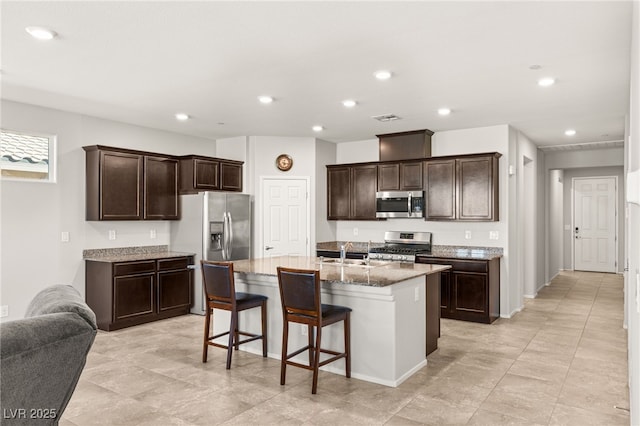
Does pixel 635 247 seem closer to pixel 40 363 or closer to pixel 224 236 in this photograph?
pixel 40 363

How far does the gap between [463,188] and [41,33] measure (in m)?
5.18

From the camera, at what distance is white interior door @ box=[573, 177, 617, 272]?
1029 centimetres

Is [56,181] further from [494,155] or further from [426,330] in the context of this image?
[494,155]

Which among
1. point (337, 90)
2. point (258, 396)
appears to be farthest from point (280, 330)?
point (337, 90)

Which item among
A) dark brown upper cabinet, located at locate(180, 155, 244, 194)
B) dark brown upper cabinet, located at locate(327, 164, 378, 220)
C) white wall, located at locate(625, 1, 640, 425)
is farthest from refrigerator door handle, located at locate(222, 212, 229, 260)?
white wall, located at locate(625, 1, 640, 425)

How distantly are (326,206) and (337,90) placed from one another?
329 centimetres

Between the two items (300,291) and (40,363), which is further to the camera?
(300,291)

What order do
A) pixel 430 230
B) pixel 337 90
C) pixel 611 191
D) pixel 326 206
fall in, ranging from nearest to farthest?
pixel 337 90
pixel 430 230
pixel 326 206
pixel 611 191

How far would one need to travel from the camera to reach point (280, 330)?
429 cm

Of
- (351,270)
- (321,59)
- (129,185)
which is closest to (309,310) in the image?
(351,270)

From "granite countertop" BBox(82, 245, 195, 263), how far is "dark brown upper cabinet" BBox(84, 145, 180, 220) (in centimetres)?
50

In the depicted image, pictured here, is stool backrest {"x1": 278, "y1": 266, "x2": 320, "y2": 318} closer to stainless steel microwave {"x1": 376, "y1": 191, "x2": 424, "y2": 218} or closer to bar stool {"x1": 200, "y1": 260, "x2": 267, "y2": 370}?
bar stool {"x1": 200, "y1": 260, "x2": 267, "y2": 370}

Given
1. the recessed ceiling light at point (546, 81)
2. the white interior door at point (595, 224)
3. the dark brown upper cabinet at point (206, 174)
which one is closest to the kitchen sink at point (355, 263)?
the recessed ceiling light at point (546, 81)

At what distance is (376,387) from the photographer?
3561 millimetres
